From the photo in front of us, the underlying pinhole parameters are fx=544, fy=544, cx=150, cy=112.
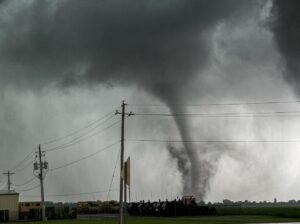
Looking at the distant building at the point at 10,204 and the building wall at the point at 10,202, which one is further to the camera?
the building wall at the point at 10,202

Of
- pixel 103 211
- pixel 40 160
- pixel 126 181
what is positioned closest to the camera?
pixel 126 181

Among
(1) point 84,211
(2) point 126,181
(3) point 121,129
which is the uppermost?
(3) point 121,129

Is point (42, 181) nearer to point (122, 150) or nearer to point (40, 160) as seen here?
point (40, 160)

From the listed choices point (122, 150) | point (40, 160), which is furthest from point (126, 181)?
point (40, 160)

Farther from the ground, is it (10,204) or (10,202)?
(10,202)

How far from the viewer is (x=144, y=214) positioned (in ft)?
316

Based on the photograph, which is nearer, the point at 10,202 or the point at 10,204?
the point at 10,204

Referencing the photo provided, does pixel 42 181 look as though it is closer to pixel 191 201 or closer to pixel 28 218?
pixel 28 218

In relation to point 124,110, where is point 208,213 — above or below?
below

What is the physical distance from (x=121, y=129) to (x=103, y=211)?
7592cm

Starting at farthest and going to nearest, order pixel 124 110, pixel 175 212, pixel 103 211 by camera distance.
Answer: pixel 103 211 → pixel 175 212 → pixel 124 110

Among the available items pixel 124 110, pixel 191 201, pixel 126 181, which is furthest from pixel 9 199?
pixel 126 181

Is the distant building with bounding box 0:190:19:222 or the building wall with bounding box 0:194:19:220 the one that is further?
the building wall with bounding box 0:194:19:220

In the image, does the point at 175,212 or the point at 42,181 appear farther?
the point at 42,181
